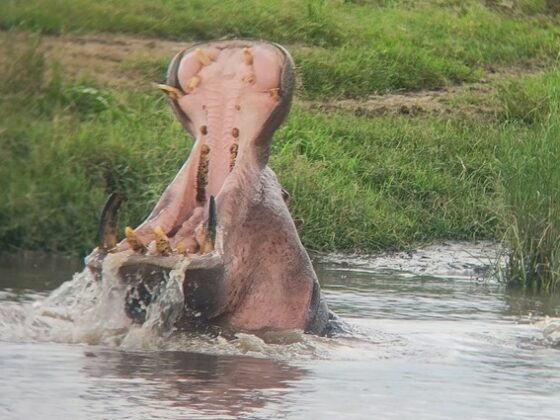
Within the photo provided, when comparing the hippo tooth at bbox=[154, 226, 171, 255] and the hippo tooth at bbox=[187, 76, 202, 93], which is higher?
the hippo tooth at bbox=[187, 76, 202, 93]

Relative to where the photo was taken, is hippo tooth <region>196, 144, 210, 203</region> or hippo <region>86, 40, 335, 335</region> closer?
hippo <region>86, 40, 335, 335</region>

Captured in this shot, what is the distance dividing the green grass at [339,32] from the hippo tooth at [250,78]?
21.5 feet

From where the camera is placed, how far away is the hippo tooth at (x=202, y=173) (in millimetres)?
5422

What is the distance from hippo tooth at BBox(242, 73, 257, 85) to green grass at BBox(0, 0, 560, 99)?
6553 mm

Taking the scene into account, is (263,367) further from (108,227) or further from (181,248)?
(108,227)

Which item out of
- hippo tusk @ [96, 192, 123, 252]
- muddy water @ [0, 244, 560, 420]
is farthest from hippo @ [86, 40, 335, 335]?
muddy water @ [0, 244, 560, 420]

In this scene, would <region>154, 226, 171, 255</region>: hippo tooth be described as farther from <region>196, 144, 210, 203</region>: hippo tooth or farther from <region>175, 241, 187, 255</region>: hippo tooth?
<region>196, 144, 210, 203</region>: hippo tooth

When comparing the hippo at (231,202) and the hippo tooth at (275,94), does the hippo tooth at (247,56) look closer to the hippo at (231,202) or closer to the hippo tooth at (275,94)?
the hippo at (231,202)

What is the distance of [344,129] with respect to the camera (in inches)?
464

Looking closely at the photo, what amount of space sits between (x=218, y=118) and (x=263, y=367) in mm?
839

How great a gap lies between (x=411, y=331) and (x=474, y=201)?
4.22 meters

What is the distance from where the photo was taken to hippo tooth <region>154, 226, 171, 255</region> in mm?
5074

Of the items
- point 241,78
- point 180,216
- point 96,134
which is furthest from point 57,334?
point 96,134

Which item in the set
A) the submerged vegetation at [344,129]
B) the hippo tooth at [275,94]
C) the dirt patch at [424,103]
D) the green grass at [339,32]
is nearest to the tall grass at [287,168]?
the submerged vegetation at [344,129]
